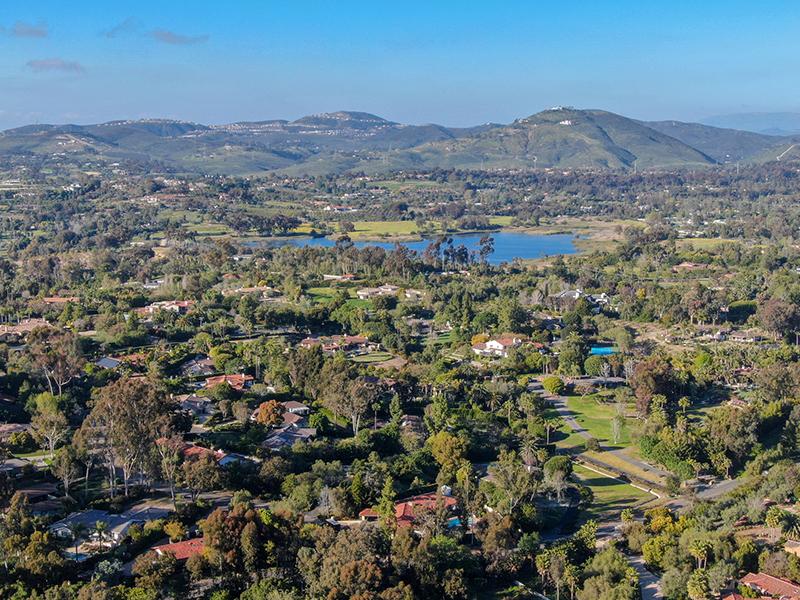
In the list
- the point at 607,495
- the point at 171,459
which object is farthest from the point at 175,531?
the point at 607,495

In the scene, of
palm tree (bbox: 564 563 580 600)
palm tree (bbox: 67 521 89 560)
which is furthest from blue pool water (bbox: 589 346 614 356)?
palm tree (bbox: 67 521 89 560)

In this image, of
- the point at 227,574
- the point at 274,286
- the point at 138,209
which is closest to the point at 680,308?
the point at 274,286

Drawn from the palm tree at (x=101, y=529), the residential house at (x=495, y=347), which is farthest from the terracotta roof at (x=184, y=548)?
the residential house at (x=495, y=347)

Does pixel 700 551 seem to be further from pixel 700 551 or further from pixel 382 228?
pixel 382 228

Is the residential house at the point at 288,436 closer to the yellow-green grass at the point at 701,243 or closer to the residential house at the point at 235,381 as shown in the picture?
the residential house at the point at 235,381

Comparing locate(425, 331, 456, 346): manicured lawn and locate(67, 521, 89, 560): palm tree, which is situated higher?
locate(67, 521, 89, 560): palm tree

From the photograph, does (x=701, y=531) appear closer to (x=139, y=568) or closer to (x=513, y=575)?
(x=513, y=575)

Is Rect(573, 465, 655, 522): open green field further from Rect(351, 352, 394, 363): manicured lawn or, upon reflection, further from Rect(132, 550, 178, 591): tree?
Rect(351, 352, 394, 363): manicured lawn
